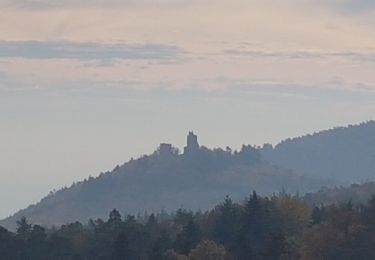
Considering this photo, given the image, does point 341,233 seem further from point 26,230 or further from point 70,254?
point 26,230

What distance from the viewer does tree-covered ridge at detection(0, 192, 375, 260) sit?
88.0m

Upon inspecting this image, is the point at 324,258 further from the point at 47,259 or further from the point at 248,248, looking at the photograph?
the point at 47,259

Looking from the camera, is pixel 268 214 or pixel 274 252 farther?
pixel 268 214

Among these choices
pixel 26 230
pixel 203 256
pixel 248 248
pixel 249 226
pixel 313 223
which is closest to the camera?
pixel 203 256

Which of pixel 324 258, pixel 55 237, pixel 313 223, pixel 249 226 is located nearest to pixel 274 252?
pixel 324 258

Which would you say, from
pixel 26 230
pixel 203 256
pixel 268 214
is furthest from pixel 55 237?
pixel 203 256

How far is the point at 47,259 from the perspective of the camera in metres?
105

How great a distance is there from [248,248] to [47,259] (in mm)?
20523

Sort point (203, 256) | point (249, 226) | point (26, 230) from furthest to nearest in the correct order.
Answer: point (26, 230)
point (249, 226)
point (203, 256)

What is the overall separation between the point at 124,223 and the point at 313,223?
17.1 meters

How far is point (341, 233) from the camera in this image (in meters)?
89.3

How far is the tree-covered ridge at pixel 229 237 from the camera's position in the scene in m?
88.0

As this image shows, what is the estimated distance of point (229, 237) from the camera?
103938 millimetres

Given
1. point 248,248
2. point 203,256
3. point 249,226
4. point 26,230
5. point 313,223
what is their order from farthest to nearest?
point 26,230, point 313,223, point 249,226, point 248,248, point 203,256
